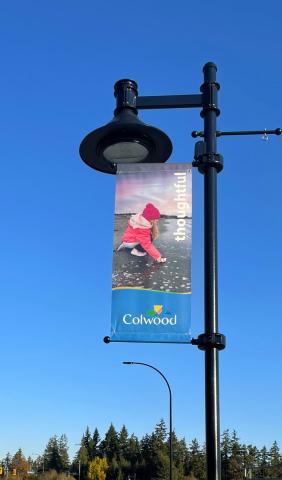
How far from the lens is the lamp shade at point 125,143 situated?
698cm

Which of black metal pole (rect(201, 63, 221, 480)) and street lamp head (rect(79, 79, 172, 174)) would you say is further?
street lamp head (rect(79, 79, 172, 174))

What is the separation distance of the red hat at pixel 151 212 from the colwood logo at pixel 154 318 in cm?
90

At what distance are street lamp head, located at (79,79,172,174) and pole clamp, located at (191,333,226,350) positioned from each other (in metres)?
2.23

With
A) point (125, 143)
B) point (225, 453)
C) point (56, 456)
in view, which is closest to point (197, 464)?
point (225, 453)

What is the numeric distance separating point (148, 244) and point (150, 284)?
16.1 inches

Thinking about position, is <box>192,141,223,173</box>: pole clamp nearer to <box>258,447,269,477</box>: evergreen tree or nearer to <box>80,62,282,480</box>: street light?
<box>80,62,282,480</box>: street light

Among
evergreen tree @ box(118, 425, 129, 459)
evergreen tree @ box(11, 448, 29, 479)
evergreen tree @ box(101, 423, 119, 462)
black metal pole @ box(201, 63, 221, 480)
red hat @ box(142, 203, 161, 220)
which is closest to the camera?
black metal pole @ box(201, 63, 221, 480)

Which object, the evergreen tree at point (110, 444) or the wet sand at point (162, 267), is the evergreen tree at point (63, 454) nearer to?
the evergreen tree at point (110, 444)

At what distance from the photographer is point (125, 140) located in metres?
7.07

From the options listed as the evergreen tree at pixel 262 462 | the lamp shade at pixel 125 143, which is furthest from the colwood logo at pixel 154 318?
the evergreen tree at pixel 262 462

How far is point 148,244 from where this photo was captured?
6.36 m

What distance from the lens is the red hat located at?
254 inches

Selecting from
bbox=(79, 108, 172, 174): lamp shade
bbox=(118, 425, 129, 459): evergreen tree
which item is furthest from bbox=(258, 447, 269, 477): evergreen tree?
bbox=(79, 108, 172, 174): lamp shade

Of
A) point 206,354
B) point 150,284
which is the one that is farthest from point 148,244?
point 206,354
